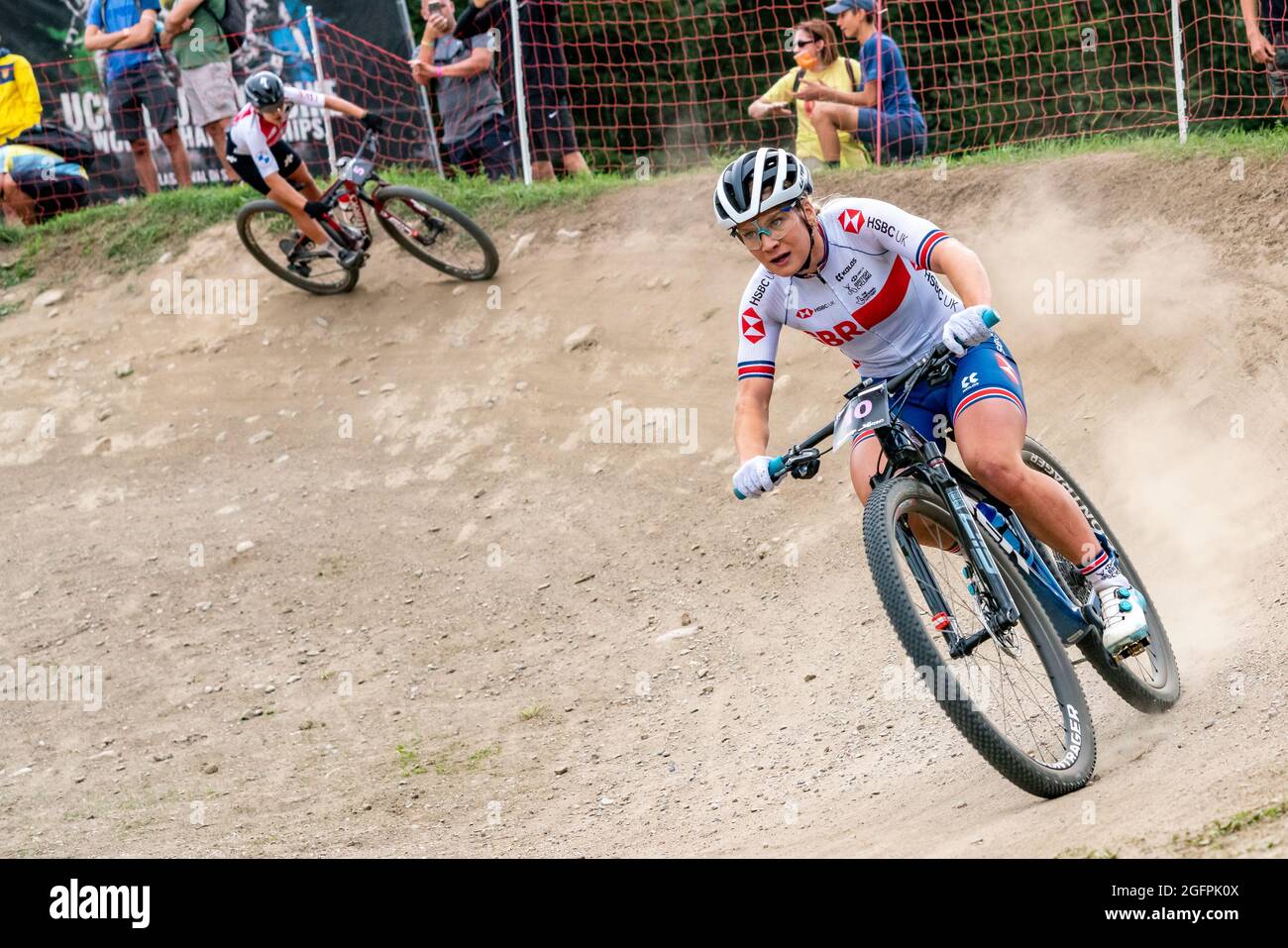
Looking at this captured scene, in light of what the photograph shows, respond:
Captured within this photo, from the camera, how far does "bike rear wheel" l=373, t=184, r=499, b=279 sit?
1120cm

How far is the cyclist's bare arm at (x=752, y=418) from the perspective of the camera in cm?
511

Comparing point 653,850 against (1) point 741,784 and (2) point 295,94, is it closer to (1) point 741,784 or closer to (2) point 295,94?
(1) point 741,784

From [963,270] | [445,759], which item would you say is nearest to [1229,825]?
[963,270]

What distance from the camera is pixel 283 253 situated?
12312mm

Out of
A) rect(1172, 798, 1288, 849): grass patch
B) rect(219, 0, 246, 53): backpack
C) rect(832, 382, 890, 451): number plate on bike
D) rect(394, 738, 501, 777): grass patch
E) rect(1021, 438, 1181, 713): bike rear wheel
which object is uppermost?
rect(219, 0, 246, 53): backpack

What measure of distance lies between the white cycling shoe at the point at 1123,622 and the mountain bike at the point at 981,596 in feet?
0.09

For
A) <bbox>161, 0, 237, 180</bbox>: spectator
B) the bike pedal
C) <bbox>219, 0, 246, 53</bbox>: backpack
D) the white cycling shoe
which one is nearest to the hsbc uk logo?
the white cycling shoe

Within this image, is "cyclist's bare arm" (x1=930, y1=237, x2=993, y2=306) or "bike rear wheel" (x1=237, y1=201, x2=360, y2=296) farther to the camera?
"bike rear wheel" (x1=237, y1=201, x2=360, y2=296)

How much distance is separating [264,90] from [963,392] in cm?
777

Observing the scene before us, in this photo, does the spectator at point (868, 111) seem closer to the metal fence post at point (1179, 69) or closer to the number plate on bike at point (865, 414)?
the metal fence post at point (1179, 69)

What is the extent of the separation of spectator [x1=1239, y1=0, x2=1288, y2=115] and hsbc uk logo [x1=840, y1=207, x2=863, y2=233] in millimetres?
6467

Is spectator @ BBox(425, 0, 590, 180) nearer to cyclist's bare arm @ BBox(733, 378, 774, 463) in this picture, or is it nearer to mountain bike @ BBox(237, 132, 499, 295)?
mountain bike @ BBox(237, 132, 499, 295)

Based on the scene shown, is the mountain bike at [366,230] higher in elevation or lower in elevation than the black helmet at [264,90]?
lower

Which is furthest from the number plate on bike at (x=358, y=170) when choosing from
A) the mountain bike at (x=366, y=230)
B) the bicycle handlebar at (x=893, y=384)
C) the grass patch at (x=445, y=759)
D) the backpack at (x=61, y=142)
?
the bicycle handlebar at (x=893, y=384)
